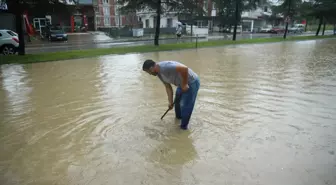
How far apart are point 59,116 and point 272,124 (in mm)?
4424

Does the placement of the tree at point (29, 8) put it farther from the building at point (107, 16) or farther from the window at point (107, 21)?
the window at point (107, 21)

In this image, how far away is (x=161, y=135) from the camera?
5070 millimetres

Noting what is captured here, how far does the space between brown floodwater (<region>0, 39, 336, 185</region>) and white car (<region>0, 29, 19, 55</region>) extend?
779cm

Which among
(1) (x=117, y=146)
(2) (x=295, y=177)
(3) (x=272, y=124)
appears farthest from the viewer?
(3) (x=272, y=124)

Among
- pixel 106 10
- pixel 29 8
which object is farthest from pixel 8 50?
pixel 106 10

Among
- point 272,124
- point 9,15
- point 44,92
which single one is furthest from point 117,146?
point 9,15

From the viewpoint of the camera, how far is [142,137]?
4.98 meters

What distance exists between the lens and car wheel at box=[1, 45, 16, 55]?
15938 mm

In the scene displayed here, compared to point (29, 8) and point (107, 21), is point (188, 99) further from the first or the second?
point (107, 21)

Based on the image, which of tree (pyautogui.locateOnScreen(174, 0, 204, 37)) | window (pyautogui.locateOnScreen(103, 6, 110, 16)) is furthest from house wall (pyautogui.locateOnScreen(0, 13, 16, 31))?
window (pyautogui.locateOnScreen(103, 6, 110, 16))

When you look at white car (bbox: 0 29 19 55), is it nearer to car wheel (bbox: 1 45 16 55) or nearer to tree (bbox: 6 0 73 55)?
car wheel (bbox: 1 45 16 55)

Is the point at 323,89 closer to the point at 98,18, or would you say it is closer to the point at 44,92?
the point at 44,92

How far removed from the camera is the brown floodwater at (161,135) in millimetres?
3854

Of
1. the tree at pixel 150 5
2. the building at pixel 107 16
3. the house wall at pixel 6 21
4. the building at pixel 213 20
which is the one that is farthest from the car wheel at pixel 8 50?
the building at pixel 107 16
